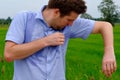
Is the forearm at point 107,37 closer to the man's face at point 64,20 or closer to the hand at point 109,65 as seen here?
the hand at point 109,65

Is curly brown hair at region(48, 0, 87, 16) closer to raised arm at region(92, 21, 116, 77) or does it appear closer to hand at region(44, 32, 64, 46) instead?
hand at region(44, 32, 64, 46)

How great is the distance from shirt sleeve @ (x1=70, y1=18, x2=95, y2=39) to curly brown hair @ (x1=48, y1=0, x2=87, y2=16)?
27 centimetres

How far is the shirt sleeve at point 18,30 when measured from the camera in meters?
3.26

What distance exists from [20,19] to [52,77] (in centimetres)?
50

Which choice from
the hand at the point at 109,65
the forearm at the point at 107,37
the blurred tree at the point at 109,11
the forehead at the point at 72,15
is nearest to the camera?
the hand at the point at 109,65

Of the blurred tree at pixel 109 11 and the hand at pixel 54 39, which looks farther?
the blurred tree at pixel 109 11

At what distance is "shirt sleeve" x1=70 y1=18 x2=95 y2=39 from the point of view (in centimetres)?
353

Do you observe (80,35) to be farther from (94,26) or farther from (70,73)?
(70,73)

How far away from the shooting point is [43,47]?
3230 mm

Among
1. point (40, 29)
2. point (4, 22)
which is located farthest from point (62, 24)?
point (4, 22)

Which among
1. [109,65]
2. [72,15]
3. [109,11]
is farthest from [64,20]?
[109,11]

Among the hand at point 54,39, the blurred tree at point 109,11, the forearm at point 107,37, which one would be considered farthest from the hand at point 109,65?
the blurred tree at point 109,11

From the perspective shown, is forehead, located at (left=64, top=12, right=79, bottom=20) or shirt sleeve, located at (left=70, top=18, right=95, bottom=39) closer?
forehead, located at (left=64, top=12, right=79, bottom=20)

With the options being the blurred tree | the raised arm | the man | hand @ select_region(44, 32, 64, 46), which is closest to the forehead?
the man
